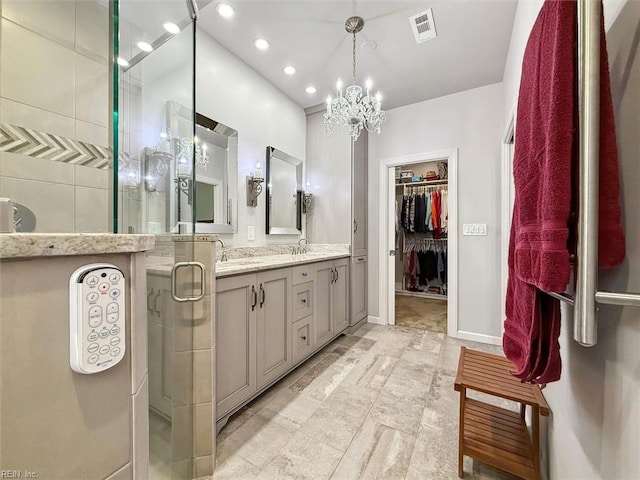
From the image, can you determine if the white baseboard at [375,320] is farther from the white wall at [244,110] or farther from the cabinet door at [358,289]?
the white wall at [244,110]

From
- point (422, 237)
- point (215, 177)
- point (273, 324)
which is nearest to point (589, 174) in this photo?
point (273, 324)

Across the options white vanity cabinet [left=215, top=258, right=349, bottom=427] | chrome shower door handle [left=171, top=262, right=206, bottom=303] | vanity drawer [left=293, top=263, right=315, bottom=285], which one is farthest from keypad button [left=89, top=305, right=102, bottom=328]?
vanity drawer [left=293, top=263, right=315, bottom=285]

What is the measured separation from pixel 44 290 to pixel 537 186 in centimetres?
109

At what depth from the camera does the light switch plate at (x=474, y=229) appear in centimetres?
272

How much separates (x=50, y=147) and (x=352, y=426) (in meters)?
2.15

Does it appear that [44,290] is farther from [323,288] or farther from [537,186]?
[323,288]

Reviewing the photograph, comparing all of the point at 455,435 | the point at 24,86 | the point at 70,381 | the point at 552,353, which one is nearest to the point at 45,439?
the point at 70,381

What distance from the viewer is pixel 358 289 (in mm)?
3135

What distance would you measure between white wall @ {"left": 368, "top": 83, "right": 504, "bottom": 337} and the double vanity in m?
1.55

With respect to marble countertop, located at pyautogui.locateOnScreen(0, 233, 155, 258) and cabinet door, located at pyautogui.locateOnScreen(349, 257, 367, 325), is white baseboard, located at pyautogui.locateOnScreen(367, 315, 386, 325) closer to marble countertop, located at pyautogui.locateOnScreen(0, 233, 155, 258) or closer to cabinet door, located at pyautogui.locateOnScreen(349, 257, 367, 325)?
cabinet door, located at pyautogui.locateOnScreen(349, 257, 367, 325)

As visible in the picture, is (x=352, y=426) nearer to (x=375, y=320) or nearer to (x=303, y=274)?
(x=303, y=274)

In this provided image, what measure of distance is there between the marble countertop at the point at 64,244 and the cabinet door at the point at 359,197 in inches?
103

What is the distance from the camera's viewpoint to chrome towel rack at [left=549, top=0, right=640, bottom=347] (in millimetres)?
454

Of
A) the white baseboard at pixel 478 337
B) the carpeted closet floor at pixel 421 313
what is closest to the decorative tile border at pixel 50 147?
the carpeted closet floor at pixel 421 313
